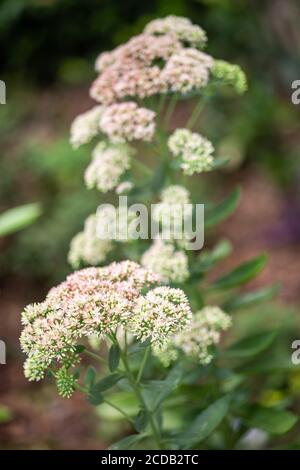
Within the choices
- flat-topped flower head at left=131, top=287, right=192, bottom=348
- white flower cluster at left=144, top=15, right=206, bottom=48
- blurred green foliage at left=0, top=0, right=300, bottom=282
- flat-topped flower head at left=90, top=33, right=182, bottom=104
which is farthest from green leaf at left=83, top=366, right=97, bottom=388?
blurred green foliage at left=0, top=0, right=300, bottom=282

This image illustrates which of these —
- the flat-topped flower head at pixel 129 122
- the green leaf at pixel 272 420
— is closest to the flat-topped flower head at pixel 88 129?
the flat-topped flower head at pixel 129 122

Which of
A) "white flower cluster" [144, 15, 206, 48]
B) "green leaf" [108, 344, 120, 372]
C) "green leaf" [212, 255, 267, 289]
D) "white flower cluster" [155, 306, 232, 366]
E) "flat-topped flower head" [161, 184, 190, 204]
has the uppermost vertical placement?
"white flower cluster" [144, 15, 206, 48]

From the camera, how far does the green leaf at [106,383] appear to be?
5.98 feet

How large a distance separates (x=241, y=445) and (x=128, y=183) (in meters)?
1.16

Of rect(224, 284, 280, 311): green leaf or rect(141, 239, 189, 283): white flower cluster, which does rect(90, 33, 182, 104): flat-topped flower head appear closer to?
rect(141, 239, 189, 283): white flower cluster

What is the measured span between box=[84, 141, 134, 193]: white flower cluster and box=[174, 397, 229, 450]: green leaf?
78cm

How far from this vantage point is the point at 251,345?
8.20 feet

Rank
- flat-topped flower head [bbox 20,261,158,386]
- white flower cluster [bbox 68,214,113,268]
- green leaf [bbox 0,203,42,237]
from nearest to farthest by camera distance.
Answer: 1. flat-topped flower head [bbox 20,261,158,386]
2. white flower cluster [bbox 68,214,113,268]
3. green leaf [bbox 0,203,42,237]

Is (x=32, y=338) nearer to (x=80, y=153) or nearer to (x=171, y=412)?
(x=171, y=412)

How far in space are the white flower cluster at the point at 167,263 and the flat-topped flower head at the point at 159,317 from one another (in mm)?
448

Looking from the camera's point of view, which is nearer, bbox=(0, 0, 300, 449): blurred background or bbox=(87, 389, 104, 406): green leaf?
bbox=(87, 389, 104, 406): green leaf

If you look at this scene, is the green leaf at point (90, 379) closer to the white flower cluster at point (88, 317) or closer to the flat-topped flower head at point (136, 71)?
the white flower cluster at point (88, 317)

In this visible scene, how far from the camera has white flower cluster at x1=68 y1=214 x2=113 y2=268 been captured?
2354 mm

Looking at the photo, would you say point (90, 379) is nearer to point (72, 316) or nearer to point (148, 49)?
point (72, 316)
